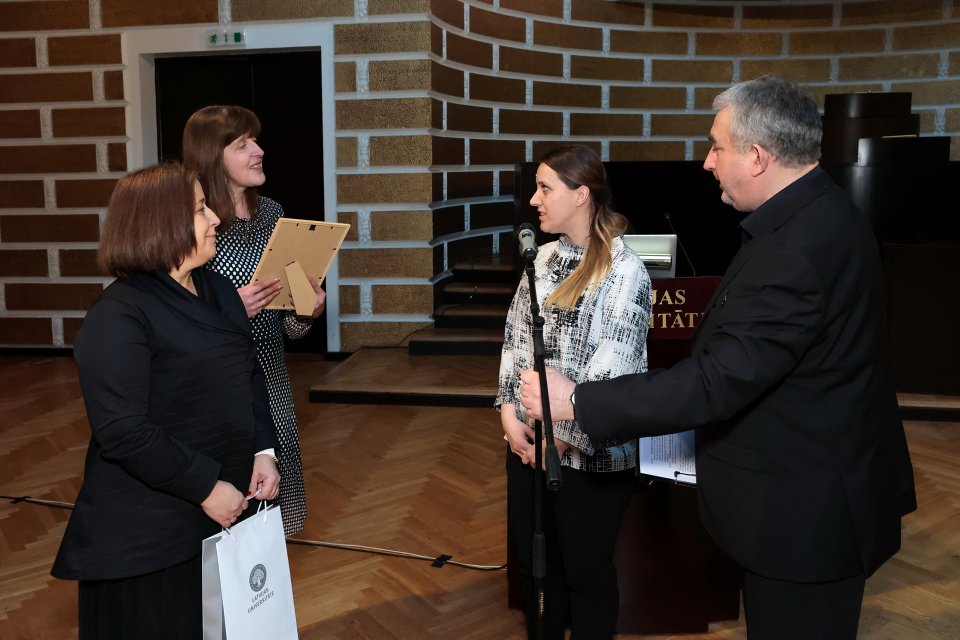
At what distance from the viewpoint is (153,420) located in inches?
75.4

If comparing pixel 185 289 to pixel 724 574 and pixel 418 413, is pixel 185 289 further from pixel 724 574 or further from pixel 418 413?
pixel 418 413

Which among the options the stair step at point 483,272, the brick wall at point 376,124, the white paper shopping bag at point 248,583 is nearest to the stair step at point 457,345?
the brick wall at point 376,124

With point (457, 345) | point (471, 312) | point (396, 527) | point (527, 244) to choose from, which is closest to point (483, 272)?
point (471, 312)

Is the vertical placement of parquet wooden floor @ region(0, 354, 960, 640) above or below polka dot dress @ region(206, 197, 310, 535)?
below

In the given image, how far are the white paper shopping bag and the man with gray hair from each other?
2.17 ft

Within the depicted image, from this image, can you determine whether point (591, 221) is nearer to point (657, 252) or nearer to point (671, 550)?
point (657, 252)

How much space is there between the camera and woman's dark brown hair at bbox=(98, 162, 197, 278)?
1929 millimetres

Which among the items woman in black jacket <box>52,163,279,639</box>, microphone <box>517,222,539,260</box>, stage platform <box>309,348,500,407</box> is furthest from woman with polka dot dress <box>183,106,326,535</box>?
stage platform <box>309,348,500,407</box>

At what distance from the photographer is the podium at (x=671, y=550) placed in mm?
2852

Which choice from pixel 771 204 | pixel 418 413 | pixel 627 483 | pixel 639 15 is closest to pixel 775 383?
pixel 771 204

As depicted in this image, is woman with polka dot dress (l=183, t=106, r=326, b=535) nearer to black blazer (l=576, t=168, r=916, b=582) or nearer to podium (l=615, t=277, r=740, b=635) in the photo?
podium (l=615, t=277, r=740, b=635)

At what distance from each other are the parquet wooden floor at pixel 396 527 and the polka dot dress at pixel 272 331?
0.45 meters

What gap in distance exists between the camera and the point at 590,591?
2475 millimetres

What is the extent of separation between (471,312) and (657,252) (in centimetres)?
379
